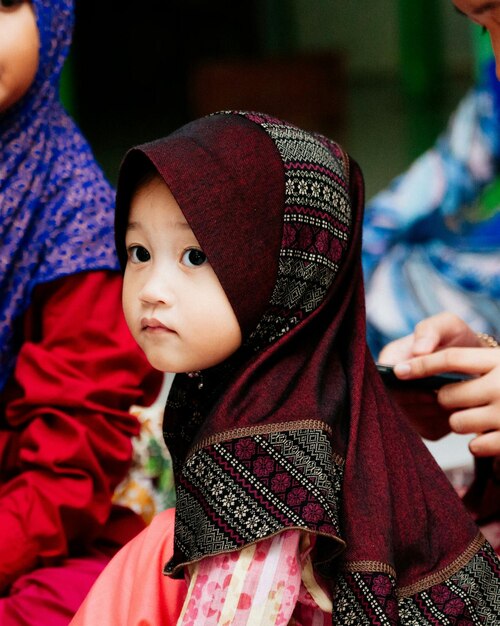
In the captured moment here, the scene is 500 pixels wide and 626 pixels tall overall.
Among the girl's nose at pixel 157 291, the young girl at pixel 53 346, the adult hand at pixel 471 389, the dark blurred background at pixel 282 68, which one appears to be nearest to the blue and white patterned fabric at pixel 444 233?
the young girl at pixel 53 346

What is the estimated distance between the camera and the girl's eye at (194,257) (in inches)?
41.3

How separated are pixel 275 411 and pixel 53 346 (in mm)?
512

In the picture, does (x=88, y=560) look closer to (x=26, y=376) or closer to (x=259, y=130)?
(x=26, y=376)

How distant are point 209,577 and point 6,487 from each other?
49 centimetres

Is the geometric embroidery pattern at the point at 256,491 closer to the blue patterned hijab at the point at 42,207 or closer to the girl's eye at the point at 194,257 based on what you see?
the girl's eye at the point at 194,257

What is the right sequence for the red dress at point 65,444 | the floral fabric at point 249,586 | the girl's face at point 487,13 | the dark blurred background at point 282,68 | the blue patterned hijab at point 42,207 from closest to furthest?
the floral fabric at point 249,586 → the girl's face at point 487,13 → the red dress at point 65,444 → the blue patterned hijab at point 42,207 → the dark blurred background at point 282,68

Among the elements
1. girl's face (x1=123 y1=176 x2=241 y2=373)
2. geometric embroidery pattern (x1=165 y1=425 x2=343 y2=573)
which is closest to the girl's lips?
girl's face (x1=123 y1=176 x2=241 y2=373)

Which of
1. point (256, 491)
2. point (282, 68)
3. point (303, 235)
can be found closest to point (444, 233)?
point (303, 235)

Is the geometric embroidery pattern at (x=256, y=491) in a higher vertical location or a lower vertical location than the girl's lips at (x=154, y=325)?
lower

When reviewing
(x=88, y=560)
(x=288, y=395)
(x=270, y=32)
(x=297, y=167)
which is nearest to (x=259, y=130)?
(x=297, y=167)

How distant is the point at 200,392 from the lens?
114 cm

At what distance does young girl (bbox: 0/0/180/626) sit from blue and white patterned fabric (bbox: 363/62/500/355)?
1.13 meters

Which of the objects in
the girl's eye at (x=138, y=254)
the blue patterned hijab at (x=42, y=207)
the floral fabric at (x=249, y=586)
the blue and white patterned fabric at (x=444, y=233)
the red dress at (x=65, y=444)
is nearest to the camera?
the floral fabric at (x=249, y=586)

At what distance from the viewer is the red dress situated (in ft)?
4.42
